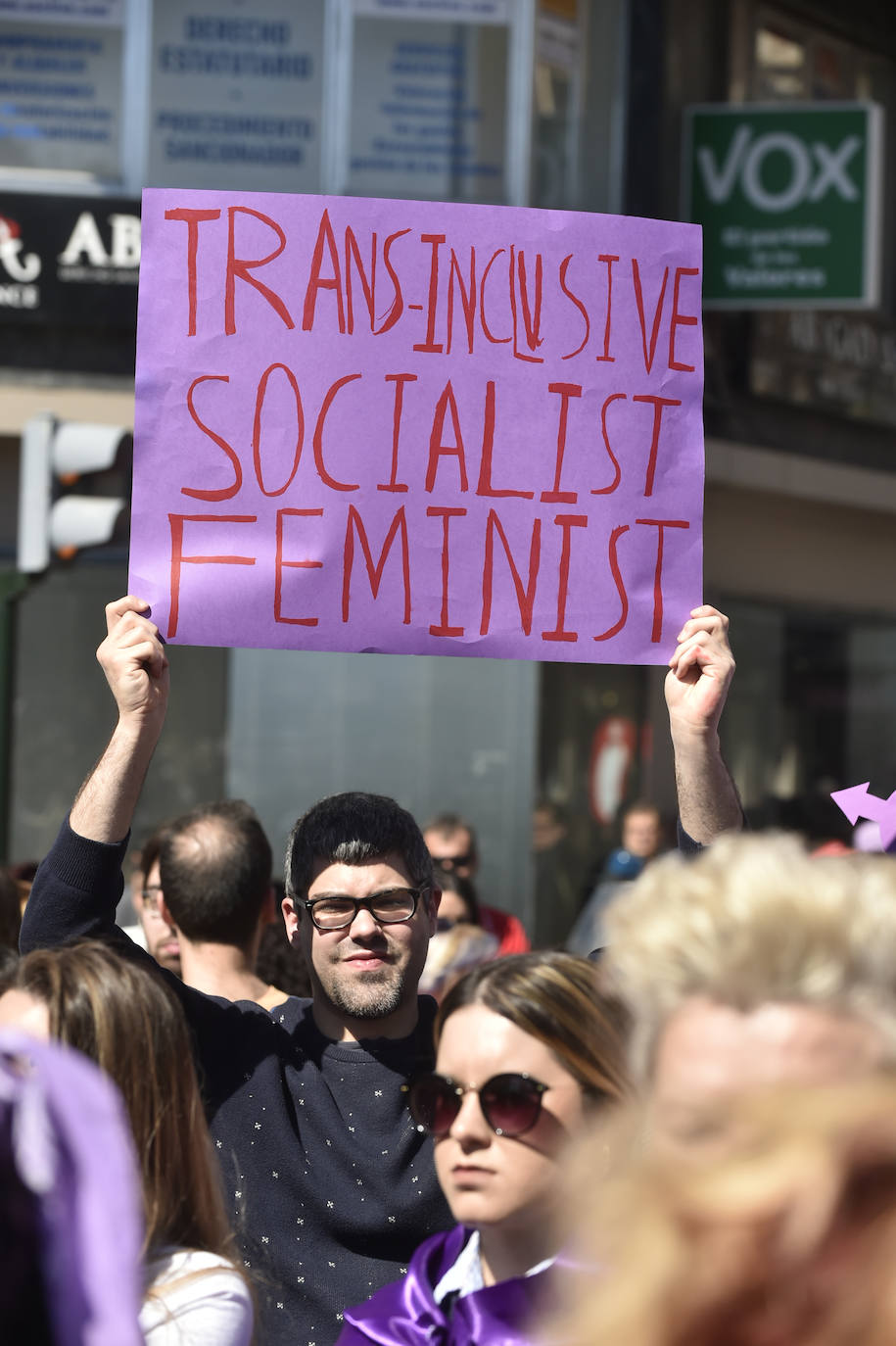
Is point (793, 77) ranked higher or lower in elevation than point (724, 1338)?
higher

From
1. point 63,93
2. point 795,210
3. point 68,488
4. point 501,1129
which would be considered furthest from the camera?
point 795,210

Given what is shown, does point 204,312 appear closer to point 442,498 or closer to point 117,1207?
point 442,498

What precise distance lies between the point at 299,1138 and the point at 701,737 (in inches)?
36.6

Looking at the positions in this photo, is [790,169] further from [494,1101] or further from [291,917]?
[494,1101]

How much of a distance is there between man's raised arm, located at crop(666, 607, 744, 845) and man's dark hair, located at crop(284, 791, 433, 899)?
1.52ft

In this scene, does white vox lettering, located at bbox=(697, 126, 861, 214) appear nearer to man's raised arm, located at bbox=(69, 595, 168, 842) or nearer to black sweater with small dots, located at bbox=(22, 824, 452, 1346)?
man's raised arm, located at bbox=(69, 595, 168, 842)

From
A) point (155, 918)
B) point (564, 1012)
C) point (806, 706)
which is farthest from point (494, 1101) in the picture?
point (806, 706)

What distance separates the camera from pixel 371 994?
306 cm

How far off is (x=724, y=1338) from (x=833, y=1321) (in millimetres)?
76

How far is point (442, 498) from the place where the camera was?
3504 millimetres

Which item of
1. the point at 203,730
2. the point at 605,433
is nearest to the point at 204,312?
the point at 605,433

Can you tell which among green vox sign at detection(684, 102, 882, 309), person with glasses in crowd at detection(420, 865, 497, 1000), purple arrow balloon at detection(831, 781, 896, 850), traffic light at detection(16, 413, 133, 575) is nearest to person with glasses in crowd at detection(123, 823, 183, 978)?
person with glasses in crowd at detection(420, 865, 497, 1000)

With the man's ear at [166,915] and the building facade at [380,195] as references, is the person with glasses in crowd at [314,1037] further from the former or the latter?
the building facade at [380,195]

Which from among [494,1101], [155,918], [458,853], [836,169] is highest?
[836,169]
